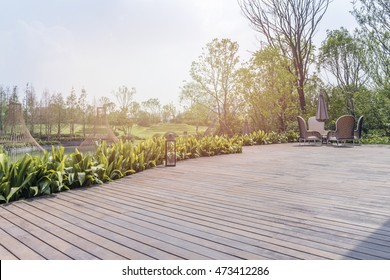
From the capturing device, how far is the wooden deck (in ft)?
6.09

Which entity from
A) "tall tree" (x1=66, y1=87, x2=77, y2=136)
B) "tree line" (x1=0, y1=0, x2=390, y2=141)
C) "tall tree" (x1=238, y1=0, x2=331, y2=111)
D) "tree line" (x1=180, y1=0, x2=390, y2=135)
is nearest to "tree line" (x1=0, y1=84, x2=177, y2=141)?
"tall tree" (x1=66, y1=87, x2=77, y2=136)

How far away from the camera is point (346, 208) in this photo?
2732mm

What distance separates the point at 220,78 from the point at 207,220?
11163mm

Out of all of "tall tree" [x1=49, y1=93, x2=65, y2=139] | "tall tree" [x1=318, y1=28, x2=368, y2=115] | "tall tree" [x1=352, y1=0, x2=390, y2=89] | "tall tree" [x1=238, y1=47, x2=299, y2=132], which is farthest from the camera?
"tall tree" [x1=49, y1=93, x2=65, y2=139]

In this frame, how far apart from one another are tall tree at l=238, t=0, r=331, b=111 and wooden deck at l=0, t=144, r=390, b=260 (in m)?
9.97

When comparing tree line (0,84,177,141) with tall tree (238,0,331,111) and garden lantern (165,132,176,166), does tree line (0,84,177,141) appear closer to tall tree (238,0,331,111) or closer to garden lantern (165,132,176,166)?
tall tree (238,0,331,111)

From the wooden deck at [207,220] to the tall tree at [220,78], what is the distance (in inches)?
363

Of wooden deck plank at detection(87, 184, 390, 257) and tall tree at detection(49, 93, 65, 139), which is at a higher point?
tall tree at detection(49, 93, 65, 139)

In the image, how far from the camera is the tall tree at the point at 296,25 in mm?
13180

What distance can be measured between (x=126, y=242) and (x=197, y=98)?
489 inches

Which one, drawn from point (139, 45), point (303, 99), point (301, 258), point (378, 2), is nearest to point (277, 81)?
point (303, 99)

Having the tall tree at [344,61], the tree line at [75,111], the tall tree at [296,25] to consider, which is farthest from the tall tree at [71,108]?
the tall tree at [344,61]

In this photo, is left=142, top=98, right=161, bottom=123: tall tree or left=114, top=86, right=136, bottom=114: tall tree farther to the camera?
left=114, top=86, right=136, bottom=114: tall tree
